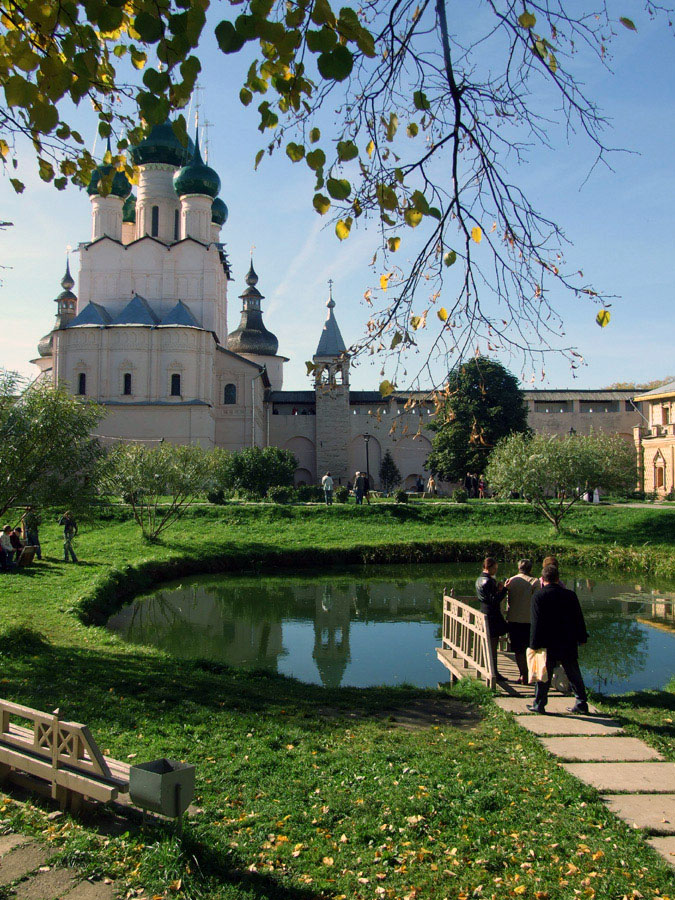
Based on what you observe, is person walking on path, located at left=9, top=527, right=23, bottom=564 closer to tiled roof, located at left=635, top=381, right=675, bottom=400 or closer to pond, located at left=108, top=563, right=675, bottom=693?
pond, located at left=108, top=563, right=675, bottom=693

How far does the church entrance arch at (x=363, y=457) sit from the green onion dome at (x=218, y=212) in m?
15.9

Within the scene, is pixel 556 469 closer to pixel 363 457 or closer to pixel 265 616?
pixel 265 616

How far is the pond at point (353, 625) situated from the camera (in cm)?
996

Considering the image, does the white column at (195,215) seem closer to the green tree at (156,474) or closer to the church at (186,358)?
the church at (186,358)

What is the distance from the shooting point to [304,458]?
44.9 m

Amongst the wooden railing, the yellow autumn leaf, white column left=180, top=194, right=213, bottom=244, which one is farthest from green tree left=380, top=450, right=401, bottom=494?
the yellow autumn leaf

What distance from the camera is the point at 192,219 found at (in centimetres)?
4031

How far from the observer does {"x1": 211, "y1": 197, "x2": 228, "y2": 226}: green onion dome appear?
4458cm

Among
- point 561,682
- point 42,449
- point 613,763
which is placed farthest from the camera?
point 42,449

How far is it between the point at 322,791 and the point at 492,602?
333cm

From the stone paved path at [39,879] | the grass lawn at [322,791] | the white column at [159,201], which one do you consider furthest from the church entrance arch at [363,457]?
the stone paved path at [39,879]

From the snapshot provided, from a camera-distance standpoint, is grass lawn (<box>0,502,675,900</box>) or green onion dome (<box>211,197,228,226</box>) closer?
grass lawn (<box>0,502,675,900</box>)

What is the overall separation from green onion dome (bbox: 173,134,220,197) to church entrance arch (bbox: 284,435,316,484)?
15.1 metres

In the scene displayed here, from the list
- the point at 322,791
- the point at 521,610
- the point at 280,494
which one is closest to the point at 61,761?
the point at 322,791
